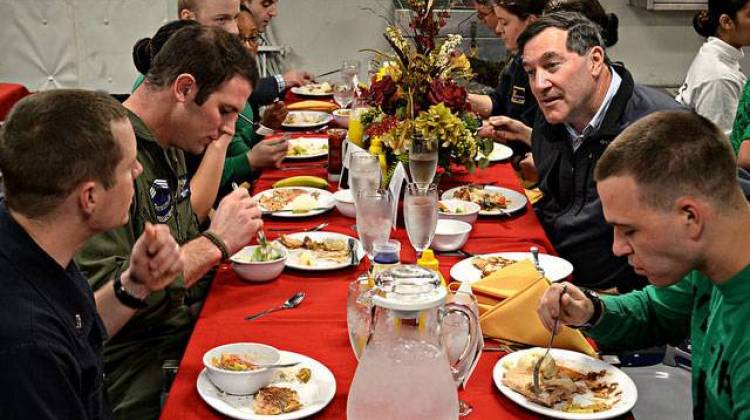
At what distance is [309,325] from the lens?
1918 mm

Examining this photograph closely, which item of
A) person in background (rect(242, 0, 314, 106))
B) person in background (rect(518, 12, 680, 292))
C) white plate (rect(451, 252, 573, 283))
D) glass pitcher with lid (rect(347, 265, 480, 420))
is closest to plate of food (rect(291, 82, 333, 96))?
person in background (rect(242, 0, 314, 106))

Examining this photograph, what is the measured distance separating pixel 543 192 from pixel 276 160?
1.05 meters

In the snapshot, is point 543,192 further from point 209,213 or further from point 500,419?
point 500,419

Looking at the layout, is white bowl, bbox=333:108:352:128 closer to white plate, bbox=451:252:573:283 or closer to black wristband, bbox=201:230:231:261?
white plate, bbox=451:252:573:283

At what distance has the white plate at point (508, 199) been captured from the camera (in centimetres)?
274

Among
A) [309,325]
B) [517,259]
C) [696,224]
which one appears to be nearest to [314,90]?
[517,259]

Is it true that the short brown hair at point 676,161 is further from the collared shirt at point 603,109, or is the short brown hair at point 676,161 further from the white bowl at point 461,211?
the collared shirt at point 603,109

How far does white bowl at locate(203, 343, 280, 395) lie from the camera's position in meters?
1.58

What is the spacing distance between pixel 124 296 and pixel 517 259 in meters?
1.07

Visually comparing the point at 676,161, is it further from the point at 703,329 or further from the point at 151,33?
the point at 151,33

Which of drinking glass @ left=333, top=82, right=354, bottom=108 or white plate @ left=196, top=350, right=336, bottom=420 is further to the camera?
drinking glass @ left=333, top=82, right=354, bottom=108

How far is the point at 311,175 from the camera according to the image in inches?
128

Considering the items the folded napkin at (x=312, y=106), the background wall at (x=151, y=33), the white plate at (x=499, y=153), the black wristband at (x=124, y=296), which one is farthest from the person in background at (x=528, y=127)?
the background wall at (x=151, y=33)

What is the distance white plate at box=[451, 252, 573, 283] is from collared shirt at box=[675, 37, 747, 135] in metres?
1.92
